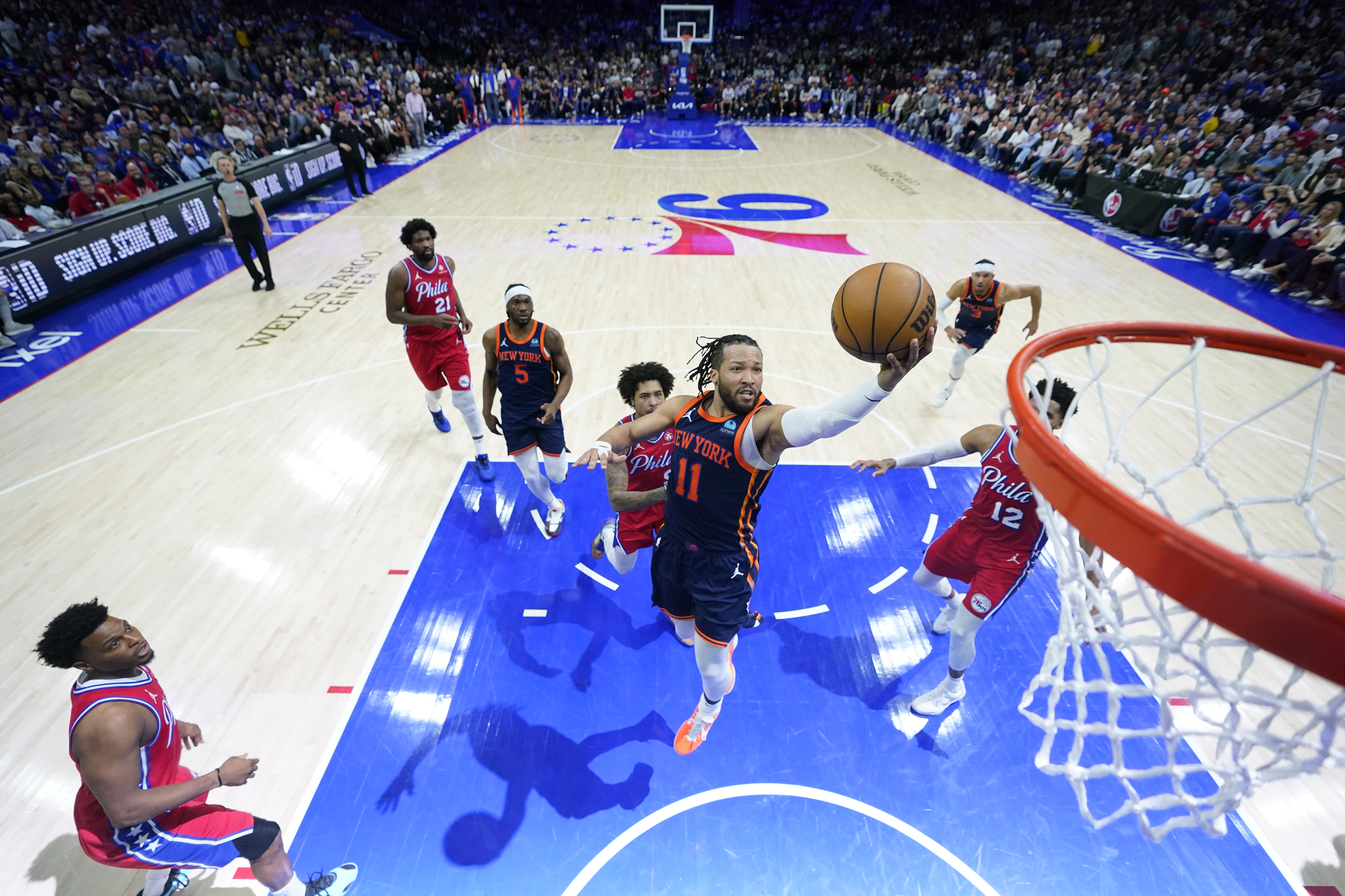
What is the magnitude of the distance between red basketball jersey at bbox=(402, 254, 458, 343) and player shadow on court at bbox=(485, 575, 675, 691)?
219 cm

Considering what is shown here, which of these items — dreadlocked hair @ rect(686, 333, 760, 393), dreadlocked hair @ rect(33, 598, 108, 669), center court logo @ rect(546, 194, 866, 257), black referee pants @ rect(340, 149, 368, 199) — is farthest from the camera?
black referee pants @ rect(340, 149, 368, 199)

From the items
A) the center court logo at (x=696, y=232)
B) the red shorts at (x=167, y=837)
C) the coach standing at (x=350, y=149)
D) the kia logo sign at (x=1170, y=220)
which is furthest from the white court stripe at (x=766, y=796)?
the coach standing at (x=350, y=149)

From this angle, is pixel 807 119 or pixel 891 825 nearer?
pixel 891 825

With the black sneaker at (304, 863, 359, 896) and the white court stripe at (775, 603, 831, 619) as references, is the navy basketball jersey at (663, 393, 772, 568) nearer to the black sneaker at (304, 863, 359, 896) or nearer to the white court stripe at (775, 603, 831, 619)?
the white court stripe at (775, 603, 831, 619)

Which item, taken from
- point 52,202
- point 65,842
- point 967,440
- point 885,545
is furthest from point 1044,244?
point 52,202

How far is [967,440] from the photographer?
3307 mm

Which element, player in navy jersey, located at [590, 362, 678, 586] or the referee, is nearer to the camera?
player in navy jersey, located at [590, 362, 678, 586]

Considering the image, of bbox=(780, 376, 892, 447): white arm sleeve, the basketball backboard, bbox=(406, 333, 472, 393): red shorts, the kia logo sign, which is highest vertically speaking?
the basketball backboard

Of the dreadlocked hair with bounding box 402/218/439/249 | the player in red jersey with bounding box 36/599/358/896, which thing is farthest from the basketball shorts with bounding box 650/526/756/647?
the dreadlocked hair with bounding box 402/218/439/249

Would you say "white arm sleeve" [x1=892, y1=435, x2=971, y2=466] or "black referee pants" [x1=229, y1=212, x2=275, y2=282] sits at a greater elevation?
"white arm sleeve" [x1=892, y1=435, x2=971, y2=466]

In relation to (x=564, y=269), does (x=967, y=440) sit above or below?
above

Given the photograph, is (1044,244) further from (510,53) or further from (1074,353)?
(510,53)

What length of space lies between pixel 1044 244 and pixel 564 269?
321 inches

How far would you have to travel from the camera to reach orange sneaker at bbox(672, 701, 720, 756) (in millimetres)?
3307
